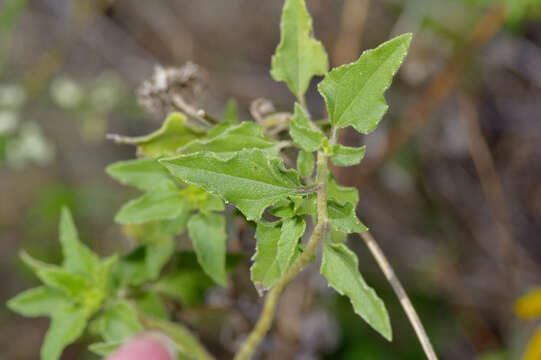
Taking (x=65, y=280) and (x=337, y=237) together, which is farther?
(x=65, y=280)

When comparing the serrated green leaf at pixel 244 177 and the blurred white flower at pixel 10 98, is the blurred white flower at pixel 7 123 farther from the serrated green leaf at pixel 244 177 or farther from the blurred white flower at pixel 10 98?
the serrated green leaf at pixel 244 177

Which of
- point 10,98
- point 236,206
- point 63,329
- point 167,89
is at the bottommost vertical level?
point 63,329

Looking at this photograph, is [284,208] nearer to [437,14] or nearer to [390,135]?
[390,135]

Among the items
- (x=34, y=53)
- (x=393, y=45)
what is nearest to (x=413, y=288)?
(x=393, y=45)

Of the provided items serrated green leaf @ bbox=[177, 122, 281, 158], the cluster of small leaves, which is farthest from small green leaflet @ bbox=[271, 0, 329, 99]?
the cluster of small leaves

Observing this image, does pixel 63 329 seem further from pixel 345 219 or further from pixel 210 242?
pixel 345 219

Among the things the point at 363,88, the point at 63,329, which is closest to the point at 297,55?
the point at 363,88
